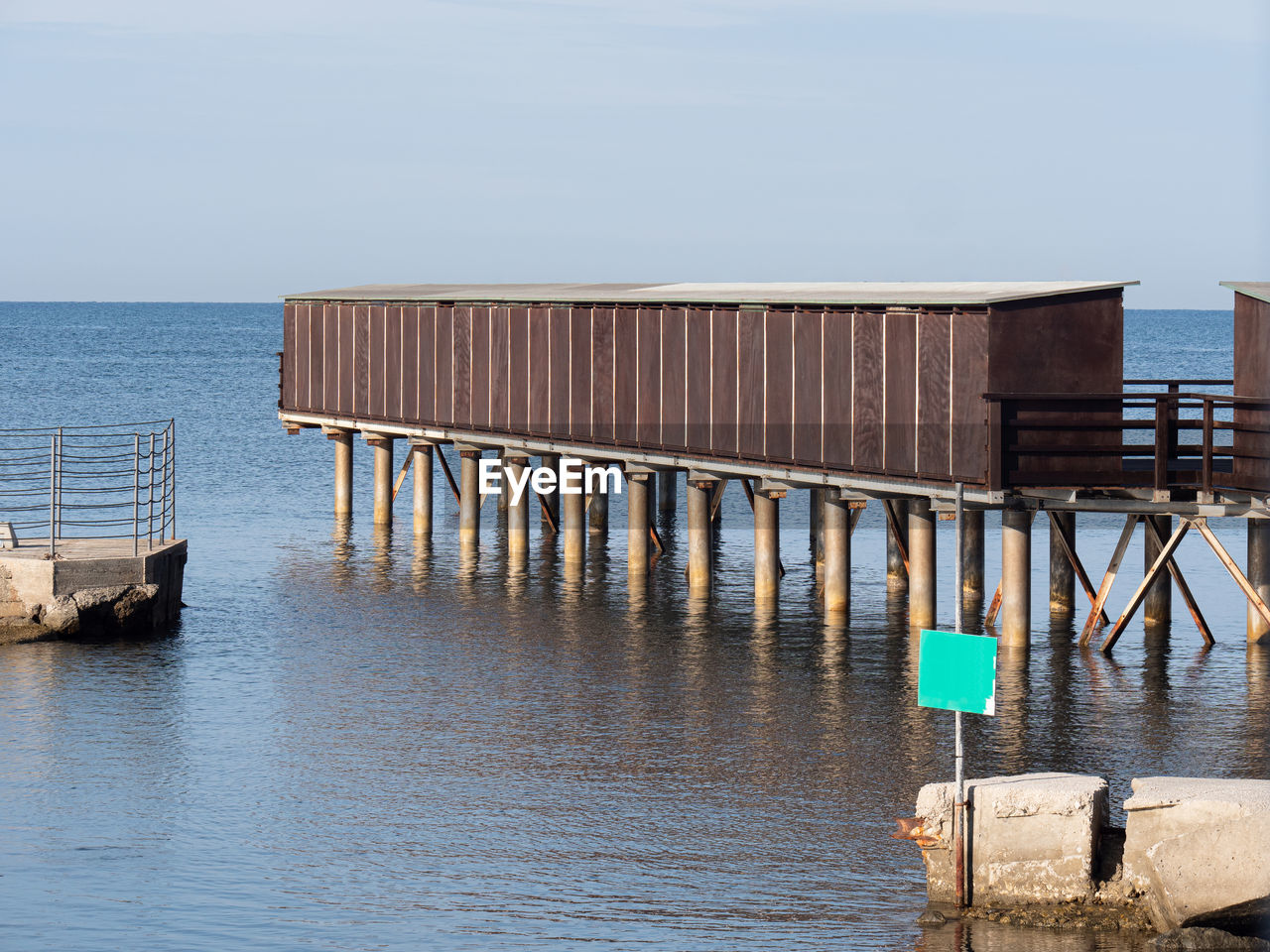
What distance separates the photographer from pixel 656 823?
57.0 ft

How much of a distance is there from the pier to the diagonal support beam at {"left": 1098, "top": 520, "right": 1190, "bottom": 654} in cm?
4

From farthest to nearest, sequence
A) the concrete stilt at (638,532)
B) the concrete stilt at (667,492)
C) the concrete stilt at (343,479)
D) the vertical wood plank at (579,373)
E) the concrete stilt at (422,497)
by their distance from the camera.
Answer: the concrete stilt at (343,479)
the concrete stilt at (667,492)
the concrete stilt at (422,497)
the vertical wood plank at (579,373)
the concrete stilt at (638,532)

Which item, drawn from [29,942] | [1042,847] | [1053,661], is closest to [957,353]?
[1053,661]

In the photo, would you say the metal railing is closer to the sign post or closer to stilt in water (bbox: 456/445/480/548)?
stilt in water (bbox: 456/445/480/548)

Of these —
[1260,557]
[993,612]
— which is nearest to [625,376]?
[993,612]

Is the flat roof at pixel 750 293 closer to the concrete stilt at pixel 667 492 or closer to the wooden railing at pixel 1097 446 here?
the wooden railing at pixel 1097 446

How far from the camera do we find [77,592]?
2669 cm

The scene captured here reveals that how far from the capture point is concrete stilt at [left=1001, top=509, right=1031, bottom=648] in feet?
81.4

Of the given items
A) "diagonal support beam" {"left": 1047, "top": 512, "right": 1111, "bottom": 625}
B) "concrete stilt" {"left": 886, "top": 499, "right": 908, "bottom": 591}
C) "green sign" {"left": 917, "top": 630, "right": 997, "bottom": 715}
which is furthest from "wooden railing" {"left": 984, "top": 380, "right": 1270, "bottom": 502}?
"green sign" {"left": 917, "top": 630, "right": 997, "bottom": 715}

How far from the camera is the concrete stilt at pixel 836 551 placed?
90.6 ft

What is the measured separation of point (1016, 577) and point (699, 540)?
7421 millimetres

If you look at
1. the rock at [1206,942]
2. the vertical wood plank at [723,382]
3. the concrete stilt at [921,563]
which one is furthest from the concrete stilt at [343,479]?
the rock at [1206,942]

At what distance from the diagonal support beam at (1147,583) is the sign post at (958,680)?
10.4m

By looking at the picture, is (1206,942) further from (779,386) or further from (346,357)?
(346,357)
